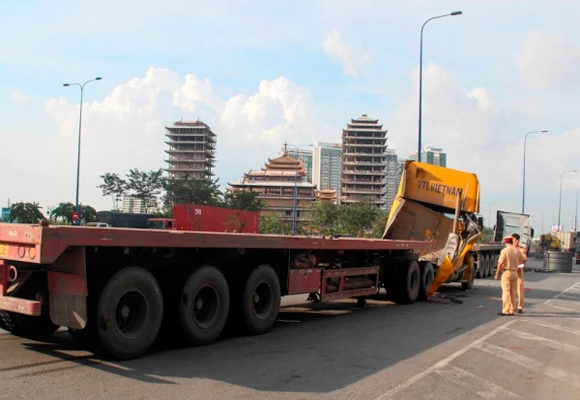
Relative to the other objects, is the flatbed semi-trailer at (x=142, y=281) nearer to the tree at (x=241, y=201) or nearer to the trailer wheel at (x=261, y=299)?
the trailer wheel at (x=261, y=299)

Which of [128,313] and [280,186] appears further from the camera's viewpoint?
[280,186]

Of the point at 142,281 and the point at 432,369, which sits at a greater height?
the point at 142,281

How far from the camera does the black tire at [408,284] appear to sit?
1354 centimetres

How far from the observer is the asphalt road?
5500mm

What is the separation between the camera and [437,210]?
16578 mm

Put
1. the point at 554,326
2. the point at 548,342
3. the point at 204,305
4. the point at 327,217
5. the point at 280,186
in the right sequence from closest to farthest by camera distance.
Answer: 1. the point at 204,305
2. the point at 548,342
3. the point at 554,326
4. the point at 327,217
5. the point at 280,186

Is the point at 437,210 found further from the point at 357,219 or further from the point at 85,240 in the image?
the point at 357,219

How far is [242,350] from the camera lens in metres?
7.36

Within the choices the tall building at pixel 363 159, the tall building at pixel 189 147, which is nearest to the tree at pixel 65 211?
the tall building at pixel 363 159

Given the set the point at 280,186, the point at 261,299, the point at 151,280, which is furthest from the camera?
the point at 280,186

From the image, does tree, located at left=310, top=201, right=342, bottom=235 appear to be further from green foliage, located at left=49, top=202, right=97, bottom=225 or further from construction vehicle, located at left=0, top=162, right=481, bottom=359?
construction vehicle, located at left=0, top=162, right=481, bottom=359

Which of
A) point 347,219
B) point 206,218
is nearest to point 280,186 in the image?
point 347,219

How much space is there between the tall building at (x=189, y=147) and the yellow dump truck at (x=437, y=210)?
123 metres

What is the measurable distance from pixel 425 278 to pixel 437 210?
9.39 ft
